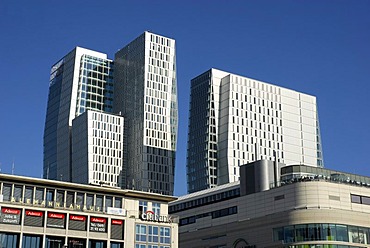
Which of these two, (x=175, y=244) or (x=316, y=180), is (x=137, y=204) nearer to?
(x=175, y=244)

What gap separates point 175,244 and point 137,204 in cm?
990

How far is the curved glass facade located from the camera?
122312 mm

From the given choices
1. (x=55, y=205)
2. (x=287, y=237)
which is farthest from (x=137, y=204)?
(x=287, y=237)

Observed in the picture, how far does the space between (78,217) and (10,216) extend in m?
11.4

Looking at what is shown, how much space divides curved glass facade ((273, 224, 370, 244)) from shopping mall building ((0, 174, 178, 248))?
26.2 meters

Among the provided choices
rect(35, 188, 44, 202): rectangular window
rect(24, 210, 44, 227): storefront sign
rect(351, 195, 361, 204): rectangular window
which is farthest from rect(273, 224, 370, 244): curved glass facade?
rect(24, 210, 44, 227): storefront sign

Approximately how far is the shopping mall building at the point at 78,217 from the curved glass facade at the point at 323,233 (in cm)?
2617

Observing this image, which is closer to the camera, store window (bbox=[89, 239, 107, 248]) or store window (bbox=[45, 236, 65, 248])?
store window (bbox=[45, 236, 65, 248])

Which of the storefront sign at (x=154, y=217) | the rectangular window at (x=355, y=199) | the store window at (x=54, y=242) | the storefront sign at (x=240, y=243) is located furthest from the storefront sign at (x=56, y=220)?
the rectangular window at (x=355, y=199)

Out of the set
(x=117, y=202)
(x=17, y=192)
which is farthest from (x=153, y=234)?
(x=17, y=192)

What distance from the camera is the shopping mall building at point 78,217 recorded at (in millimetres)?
98938

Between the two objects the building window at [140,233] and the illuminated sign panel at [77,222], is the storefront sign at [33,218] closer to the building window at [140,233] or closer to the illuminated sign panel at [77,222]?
the illuminated sign panel at [77,222]

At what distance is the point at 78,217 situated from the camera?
104 meters

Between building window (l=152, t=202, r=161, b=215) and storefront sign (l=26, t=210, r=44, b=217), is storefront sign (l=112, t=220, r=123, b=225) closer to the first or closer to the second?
building window (l=152, t=202, r=161, b=215)
